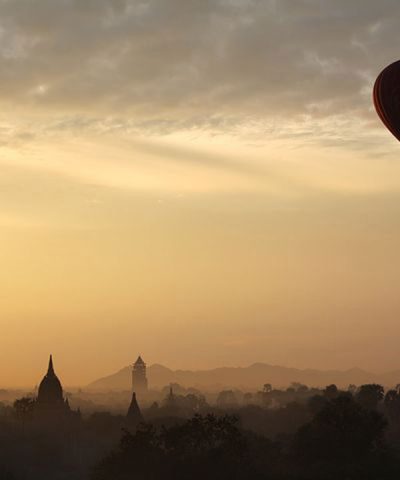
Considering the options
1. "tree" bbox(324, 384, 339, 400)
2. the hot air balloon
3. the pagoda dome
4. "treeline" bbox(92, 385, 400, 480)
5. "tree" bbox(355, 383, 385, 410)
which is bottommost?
"treeline" bbox(92, 385, 400, 480)

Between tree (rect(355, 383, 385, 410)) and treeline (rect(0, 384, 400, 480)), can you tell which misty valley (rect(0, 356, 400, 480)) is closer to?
treeline (rect(0, 384, 400, 480))

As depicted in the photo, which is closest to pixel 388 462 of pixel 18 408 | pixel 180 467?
pixel 180 467

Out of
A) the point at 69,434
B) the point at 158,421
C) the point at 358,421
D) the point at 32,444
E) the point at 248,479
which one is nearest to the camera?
the point at 248,479

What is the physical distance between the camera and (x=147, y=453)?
233 feet

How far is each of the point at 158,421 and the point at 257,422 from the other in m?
34.5

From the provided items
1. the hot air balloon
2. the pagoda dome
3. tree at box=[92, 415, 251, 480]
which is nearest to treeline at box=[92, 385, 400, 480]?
tree at box=[92, 415, 251, 480]

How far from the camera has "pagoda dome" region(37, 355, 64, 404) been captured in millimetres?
139125

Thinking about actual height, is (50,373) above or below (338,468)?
above

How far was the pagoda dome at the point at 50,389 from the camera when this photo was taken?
13912cm

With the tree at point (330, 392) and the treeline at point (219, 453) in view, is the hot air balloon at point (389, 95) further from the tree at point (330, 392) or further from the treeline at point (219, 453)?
the tree at point (330, 392)

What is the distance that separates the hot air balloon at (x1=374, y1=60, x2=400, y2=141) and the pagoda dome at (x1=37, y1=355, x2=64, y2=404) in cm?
8801

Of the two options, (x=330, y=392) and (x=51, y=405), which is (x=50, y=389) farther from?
(x=330, y=392)

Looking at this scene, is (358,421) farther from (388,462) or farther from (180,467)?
(180,467)

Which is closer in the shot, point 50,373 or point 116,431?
point 116,431
